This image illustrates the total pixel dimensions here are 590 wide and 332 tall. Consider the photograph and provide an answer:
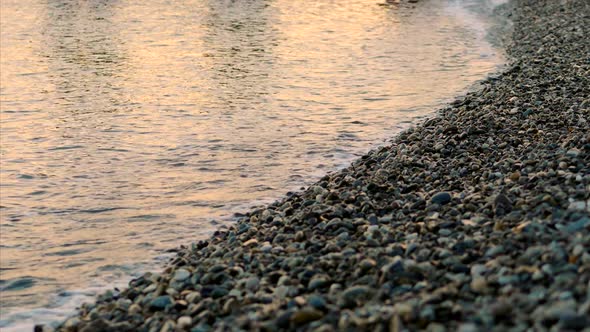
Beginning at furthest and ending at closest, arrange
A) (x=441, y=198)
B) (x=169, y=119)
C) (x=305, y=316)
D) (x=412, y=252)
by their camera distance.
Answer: (x=169, y=119), (x=441, y=198), (x=412, y=252), (x=305, y=316)

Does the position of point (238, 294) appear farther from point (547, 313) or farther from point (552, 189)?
point (552, 189)

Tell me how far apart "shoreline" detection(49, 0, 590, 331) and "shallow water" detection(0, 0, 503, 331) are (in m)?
1.14

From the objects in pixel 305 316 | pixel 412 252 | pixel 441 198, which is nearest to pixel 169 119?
pixel 441 198

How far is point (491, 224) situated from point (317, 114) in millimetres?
10608

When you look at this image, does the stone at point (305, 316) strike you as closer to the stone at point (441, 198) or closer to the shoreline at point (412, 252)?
the shoreline at point (412, 252)

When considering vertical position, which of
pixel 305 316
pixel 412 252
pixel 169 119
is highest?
pixel 305 316

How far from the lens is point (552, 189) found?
7.80m

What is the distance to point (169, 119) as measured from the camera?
1719 cm

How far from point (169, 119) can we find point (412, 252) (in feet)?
36.5

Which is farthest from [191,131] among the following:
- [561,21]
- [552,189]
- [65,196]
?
[561,21]

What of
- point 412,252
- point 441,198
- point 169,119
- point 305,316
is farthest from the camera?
point 169,119

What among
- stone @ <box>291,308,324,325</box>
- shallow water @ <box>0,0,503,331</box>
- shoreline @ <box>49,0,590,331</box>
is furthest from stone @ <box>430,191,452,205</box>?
stone @ <box>291,308,324,325</box>

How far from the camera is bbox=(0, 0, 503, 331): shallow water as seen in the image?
999 cm

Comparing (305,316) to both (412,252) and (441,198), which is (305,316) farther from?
(441,198)
